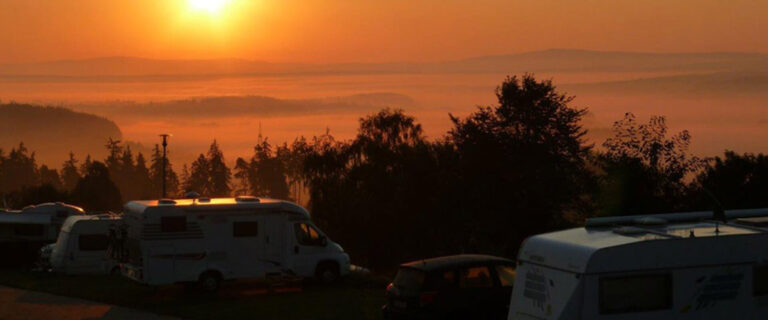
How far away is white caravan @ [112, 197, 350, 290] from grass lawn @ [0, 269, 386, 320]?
60cm

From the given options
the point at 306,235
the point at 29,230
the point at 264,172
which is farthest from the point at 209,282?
the point at 264,172

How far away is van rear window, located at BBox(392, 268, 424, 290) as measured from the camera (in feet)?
59.3

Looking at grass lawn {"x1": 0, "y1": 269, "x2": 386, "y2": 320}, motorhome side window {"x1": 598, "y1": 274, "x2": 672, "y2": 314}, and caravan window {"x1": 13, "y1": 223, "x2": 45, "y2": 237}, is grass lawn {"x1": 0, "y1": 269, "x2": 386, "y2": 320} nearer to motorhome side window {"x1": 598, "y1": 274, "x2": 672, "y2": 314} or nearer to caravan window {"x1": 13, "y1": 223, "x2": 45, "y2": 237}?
caravan window {"x1": 13, "y1": 223, "x2": 45, "y2": 237}

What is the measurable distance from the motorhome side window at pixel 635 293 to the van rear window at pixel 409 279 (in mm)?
4796

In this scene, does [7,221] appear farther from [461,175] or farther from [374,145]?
[374,145]

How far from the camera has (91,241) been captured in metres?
33.5

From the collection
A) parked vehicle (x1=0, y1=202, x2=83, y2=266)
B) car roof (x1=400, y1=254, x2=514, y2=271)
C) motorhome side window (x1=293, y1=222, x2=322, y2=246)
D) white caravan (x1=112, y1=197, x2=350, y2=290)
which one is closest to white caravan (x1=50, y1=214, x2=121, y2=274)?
parked vehicle (x1=0, y1=202, x2=83, y2=266)

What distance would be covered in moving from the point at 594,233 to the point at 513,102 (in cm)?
5237

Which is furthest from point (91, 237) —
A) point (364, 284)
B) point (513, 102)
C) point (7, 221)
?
point (513, 102)

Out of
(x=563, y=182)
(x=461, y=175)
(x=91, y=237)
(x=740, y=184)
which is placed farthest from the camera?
(x=461, y=175)

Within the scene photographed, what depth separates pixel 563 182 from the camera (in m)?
61.8

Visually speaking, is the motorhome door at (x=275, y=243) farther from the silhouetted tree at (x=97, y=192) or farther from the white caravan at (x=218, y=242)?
the silhouetted tree at (x=97, y=192)

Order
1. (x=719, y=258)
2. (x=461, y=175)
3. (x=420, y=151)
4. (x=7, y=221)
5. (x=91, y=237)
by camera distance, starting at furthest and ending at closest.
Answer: (x=420, y=151), (x=461, y=175), (x=7, y=221), (x=91, y=237), (x=719, y=258)

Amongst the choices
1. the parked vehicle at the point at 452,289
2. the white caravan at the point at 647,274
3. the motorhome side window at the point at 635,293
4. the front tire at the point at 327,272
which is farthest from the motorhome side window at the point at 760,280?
the front tire at the point at 327,272
